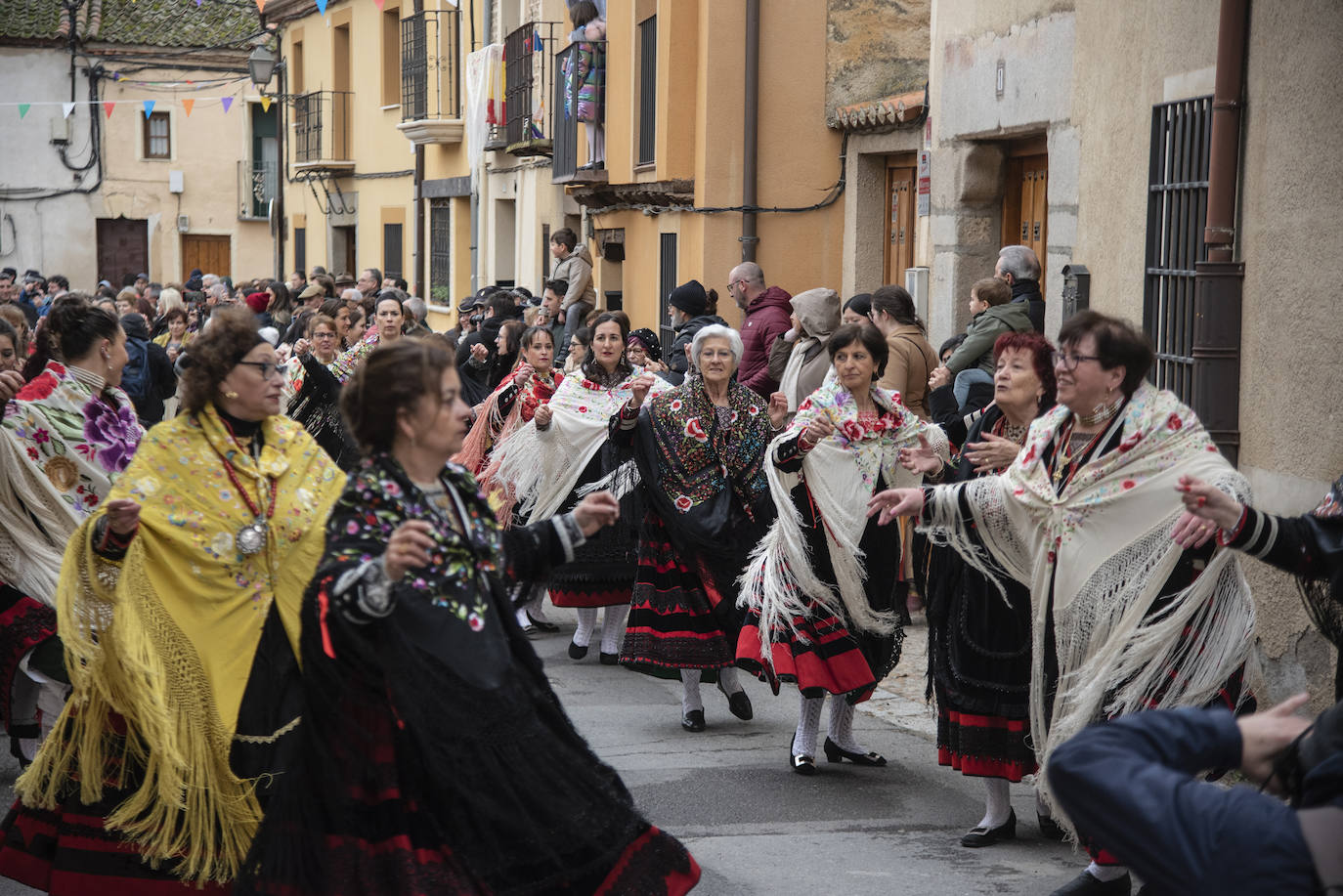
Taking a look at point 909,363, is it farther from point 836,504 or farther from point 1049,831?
point 1049,831

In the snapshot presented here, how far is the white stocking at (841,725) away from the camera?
669 cm

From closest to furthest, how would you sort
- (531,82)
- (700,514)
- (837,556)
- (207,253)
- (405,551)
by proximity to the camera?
(405,551) → (837,556) → (700,514) → (531,82) → (207,253)

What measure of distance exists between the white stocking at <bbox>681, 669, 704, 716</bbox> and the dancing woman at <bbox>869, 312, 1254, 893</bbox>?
2.35 meters

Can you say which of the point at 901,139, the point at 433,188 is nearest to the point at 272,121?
the point at 433,188

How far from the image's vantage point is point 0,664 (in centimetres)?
604

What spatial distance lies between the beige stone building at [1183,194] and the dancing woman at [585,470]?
8.02 feet

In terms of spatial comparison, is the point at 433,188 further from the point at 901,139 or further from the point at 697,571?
the point at 697,571

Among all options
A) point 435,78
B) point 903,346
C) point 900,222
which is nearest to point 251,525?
point 903,346

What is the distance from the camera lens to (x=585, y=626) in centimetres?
906

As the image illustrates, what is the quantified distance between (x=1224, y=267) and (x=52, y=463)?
4.69 metres

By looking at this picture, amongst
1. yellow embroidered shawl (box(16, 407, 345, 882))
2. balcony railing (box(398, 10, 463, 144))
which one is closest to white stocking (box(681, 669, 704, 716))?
yellow embroidered shawl (box(16, 407, 345, 882))

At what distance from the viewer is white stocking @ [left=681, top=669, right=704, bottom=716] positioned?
734cm

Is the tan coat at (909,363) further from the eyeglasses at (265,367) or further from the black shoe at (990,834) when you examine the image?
the eyeglasses at (265,367)

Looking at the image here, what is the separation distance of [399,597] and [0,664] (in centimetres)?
310
